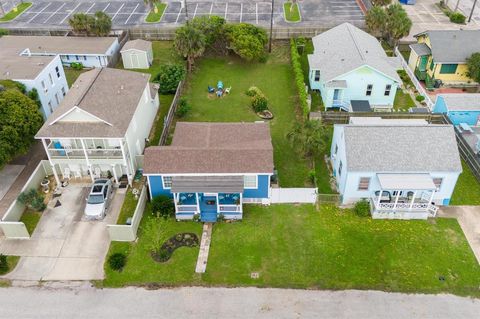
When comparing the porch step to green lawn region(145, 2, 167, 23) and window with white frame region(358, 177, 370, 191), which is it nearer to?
A: window with white frame region(358, 177, 370, 191)

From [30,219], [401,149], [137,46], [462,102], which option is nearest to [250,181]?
[401,149]

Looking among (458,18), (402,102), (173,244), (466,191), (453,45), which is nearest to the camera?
(173,244)

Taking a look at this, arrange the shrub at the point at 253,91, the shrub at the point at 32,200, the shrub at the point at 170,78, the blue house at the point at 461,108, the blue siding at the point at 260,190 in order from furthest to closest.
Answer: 1. the shrub at the point at 170,78
2. the shrub at the point at 253,91
3. the blue house at the point at 461,108
4. the shrub at the point at 32,200
5. the blue siding at the point at 260,190

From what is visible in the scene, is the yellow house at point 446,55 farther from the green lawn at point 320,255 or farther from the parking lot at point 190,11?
the green lawn at point 320,255

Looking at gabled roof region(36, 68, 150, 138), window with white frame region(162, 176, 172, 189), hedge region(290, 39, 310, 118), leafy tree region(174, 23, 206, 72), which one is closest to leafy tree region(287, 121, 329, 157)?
hedge region(290, 39, 310, 118)

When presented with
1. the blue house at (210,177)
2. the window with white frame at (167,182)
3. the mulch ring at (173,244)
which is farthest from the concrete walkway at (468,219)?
the window with white frame at (167,182)

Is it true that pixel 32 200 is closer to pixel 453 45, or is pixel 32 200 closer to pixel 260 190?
pixel 260 190
